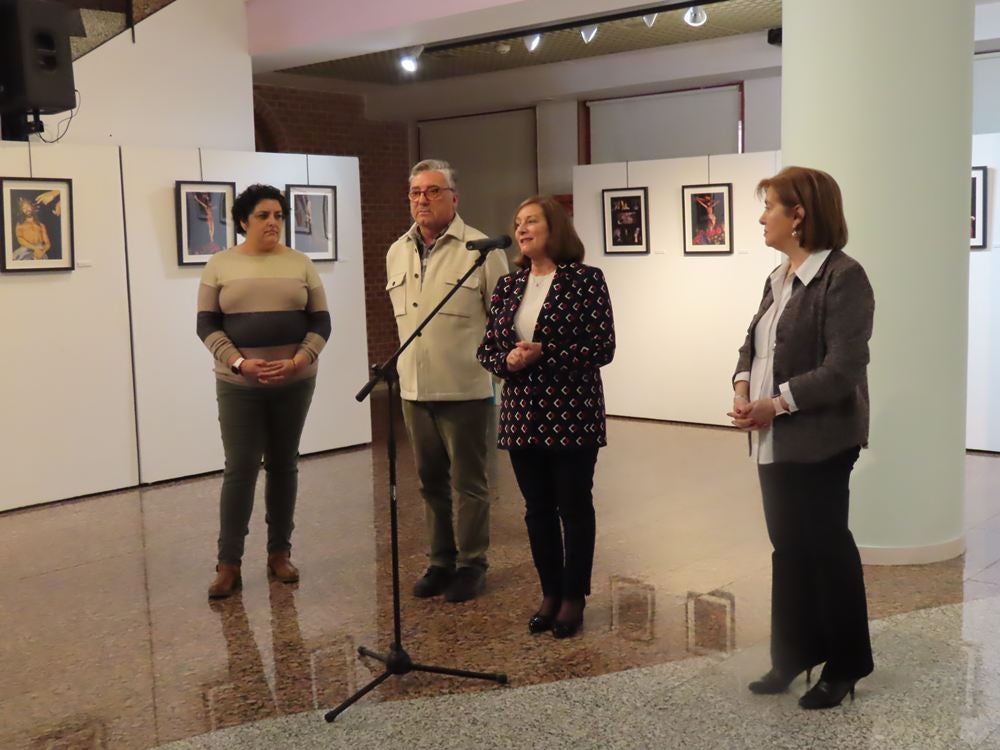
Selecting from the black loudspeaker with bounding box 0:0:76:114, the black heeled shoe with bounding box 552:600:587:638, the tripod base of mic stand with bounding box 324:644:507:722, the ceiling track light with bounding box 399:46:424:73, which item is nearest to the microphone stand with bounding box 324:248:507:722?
the tripod base of mic stand with bounding box 324:644:507:722

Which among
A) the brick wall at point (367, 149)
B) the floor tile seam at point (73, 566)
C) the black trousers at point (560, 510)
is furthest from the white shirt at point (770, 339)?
the brick wall at point (367, 149)

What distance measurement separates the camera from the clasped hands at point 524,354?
3.97 m

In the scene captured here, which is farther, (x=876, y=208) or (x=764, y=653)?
(x=876, y=208)

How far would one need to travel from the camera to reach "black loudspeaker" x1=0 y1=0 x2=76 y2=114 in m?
3.79

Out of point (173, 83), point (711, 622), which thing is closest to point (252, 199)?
point (711, 622)

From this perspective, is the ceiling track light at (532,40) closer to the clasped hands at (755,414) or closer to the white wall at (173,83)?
the white wall at (173,83)

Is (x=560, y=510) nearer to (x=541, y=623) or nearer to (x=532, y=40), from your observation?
(x=541, y=623)

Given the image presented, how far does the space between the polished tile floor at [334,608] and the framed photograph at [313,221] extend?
209 cm

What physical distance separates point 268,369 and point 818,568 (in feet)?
7.75

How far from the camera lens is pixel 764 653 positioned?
4.06 meters

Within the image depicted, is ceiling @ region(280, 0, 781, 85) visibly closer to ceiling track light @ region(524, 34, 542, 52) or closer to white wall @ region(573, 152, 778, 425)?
ceiling track light @ region(524, 34, 542, 52)

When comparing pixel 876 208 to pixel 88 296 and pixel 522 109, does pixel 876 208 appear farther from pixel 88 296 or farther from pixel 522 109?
pixel 522 109

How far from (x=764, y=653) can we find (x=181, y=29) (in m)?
6.04

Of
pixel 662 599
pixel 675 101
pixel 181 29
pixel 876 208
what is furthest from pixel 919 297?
pixel 675 101
